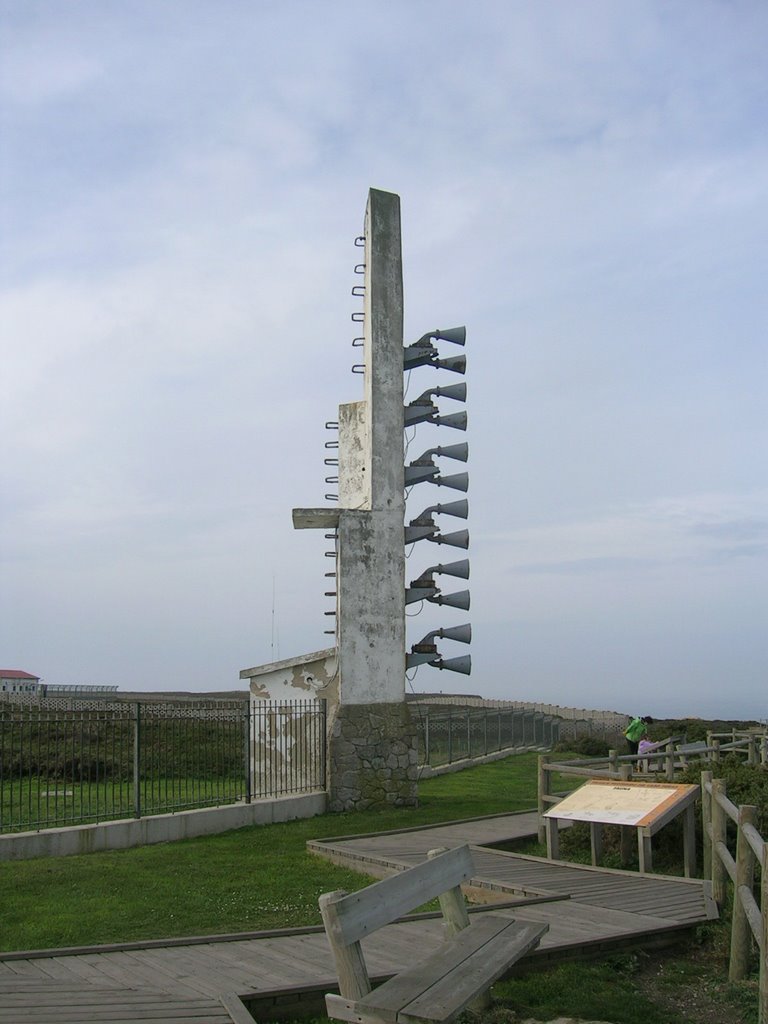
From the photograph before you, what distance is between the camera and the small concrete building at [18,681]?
58963mm

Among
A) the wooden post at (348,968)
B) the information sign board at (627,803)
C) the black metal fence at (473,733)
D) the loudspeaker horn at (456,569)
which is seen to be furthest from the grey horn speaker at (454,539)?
the wooden post at (348,968)

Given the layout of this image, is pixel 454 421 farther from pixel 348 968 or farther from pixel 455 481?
pixel 348 968

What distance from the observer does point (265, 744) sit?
766 inches

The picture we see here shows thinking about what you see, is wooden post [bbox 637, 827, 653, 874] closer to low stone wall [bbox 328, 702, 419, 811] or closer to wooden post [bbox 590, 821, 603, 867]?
wooden post [bbox 590, 821, 603, 867]

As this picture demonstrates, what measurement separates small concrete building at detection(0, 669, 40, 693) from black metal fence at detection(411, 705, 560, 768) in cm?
2931

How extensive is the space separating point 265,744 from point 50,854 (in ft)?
18.5

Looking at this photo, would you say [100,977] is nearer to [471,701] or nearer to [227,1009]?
[227,1009]

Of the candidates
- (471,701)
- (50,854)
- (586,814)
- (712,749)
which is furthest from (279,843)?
(471,701)

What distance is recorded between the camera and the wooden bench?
5879 millimetres

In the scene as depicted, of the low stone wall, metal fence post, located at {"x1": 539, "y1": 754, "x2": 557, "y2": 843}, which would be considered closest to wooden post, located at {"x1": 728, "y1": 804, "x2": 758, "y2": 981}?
metal fence post, located at {"x1": 539, "y1": 754, "x2": 557, "y2": 843}

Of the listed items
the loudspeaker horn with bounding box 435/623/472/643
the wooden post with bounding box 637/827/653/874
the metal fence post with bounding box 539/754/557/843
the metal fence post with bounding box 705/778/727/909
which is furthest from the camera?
the loudspeaker horn with bounding box 435/623/472/643

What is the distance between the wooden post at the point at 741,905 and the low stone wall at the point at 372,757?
11.0 meters

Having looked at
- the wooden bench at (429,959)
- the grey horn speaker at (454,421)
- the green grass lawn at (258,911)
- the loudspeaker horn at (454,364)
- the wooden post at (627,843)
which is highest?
the loudspeaker horn at (454,364)

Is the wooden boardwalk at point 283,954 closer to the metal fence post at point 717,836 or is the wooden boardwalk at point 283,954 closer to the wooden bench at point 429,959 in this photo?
the metal fence post at point 717,836
